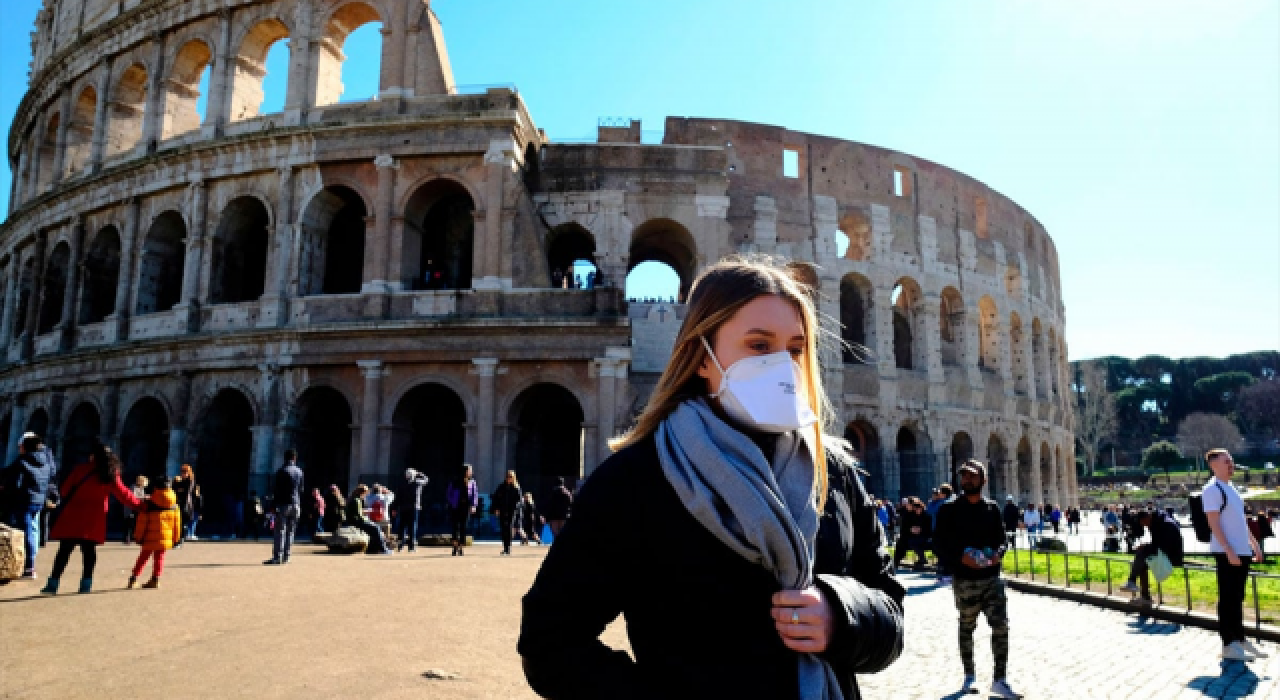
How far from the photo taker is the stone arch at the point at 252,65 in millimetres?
21438

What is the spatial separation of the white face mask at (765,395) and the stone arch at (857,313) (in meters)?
23.8

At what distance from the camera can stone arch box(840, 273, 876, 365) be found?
1009 inches

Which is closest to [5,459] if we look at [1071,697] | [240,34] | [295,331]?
[295,331]

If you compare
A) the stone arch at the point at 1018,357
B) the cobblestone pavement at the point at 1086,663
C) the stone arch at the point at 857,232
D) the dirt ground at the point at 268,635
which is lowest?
the cobblestone pavement at the point at 1086,663

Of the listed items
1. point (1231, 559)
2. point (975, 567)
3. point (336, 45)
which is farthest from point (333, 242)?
point (1231, 559)

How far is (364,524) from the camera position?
45.5 ft

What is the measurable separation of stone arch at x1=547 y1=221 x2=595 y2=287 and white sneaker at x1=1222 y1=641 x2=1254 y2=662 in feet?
56.5

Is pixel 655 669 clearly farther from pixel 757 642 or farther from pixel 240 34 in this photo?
pixel 240 34

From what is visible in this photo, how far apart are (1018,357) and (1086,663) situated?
26362 millimetres

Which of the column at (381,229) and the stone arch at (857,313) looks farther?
the stone arch at (857,313)

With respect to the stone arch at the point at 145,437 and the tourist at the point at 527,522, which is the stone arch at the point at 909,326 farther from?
the stone arch at the point at 145,437

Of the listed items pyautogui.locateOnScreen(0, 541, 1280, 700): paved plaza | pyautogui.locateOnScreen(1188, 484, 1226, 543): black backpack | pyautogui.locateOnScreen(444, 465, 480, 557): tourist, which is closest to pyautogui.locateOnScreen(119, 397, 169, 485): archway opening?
pyautogui.locateOnScreen(444, 465, 480, 557): tourist

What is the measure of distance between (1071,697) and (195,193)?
73.5ft

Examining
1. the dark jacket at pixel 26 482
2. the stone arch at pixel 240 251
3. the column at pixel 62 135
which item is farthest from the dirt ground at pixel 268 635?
the column at pixel 62 135
